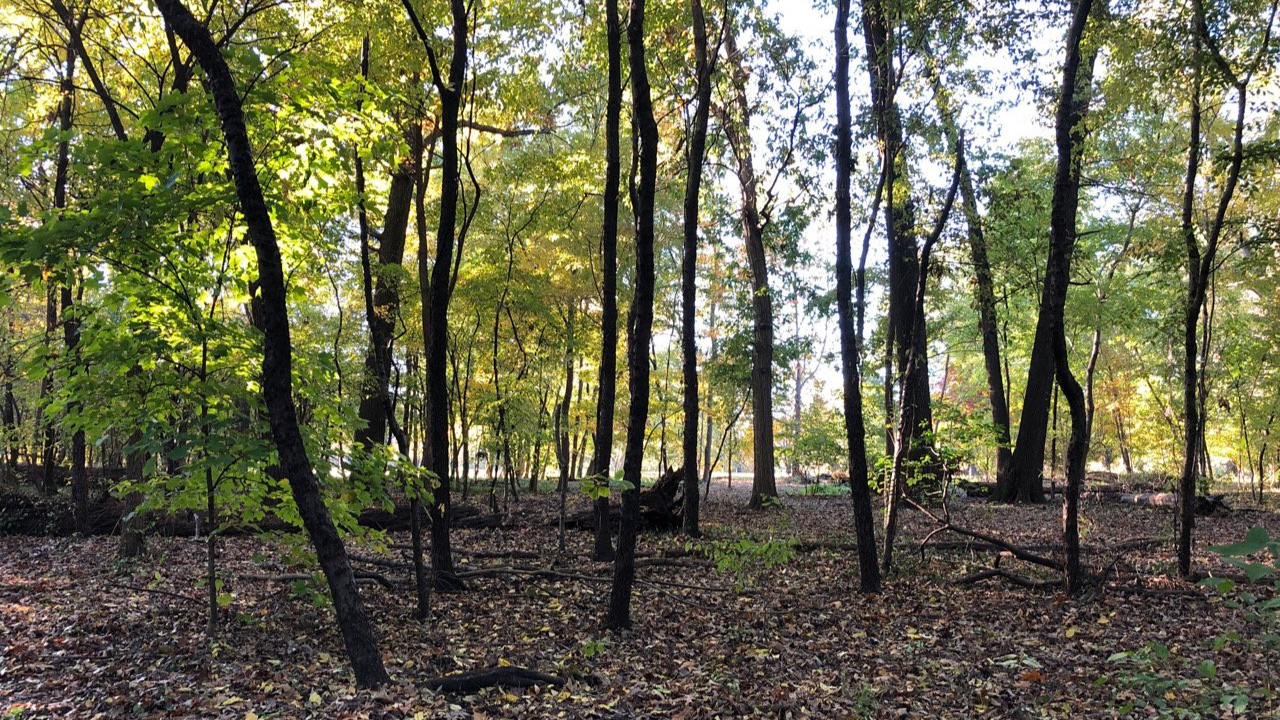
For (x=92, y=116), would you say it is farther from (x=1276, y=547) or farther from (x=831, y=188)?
(x=1276, y=547)

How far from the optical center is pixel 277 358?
4.11 m

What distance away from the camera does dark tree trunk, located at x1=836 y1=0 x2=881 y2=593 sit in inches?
297

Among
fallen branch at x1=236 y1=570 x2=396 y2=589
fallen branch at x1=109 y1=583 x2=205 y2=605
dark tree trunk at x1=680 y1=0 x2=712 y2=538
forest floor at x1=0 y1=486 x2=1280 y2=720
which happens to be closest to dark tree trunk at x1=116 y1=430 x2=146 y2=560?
forest floor at x1=0 y1=486 x2=1280 y2=720

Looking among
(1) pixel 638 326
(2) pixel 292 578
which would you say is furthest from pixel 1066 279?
(2) pixel 292 578

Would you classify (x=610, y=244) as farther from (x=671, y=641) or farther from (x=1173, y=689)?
(x=1173, y=689)

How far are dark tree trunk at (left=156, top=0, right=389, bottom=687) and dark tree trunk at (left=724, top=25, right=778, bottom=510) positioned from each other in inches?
355

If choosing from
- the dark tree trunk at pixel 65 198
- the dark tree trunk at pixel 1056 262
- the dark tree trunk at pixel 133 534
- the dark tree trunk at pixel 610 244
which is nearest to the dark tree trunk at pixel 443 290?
the dark tree trunk at pixel 610 244

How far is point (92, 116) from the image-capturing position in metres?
11.2

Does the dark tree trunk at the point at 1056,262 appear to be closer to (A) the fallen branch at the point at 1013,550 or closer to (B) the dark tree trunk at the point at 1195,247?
(B) the dark tree trunk at the point at 1195,247

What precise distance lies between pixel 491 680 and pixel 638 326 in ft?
10.1

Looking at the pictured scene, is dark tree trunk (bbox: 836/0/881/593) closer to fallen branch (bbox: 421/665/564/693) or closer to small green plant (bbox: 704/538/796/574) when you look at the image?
small green plant (bbox: 704/538/796/574)

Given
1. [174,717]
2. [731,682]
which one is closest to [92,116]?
[174,717]

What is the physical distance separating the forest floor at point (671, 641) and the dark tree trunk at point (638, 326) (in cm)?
51

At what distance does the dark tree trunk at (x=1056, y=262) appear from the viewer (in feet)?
21.6
